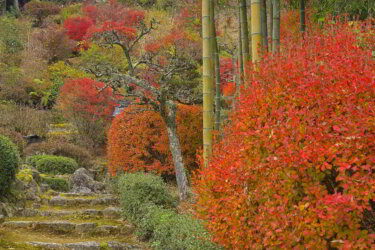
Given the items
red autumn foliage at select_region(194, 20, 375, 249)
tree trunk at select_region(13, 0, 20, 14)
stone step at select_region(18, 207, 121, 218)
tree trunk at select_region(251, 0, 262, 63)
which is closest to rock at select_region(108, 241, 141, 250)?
stone step at select_region(18, 207, 121, 218)

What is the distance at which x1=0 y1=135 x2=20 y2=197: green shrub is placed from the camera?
928 centimetres

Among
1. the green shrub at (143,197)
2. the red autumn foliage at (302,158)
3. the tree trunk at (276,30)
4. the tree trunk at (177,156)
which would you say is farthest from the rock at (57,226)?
the red autumn foliage at (302,158)

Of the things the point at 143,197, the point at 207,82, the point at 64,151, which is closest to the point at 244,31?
the point at 207,82

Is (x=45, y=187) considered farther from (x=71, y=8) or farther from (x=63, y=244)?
(x=71, y=8)

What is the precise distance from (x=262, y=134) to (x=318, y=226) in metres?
0.81

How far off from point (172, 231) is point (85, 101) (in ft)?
43.6

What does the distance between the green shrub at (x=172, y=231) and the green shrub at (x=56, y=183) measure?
209 inches

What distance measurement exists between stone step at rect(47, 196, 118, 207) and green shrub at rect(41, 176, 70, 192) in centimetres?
219

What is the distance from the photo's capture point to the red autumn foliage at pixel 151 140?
13.4m

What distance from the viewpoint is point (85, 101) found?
1911 centimetres

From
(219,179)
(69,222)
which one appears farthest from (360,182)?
(69,222)

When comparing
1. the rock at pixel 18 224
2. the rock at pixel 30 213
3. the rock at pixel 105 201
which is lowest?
the rock at pixel 105 201

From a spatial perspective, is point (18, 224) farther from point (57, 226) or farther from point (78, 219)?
point (78, 219)

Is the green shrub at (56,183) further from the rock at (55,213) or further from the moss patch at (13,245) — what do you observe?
the moss patch at (13,245)
